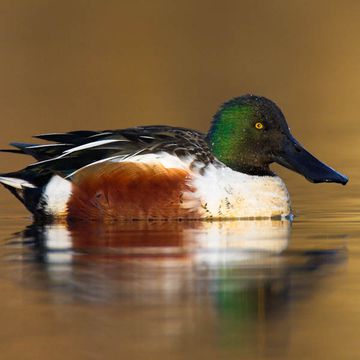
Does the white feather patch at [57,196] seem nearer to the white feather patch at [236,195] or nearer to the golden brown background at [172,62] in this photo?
the white feather patch at [236,195]

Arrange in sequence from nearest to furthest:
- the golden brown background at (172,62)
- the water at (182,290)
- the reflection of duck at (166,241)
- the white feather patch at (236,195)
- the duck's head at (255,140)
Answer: the water at (182,290), the reflection of duck at (166,241), the white feather patch at (236,195), the duck's head at (255,140), the golden brown background at (172,62)

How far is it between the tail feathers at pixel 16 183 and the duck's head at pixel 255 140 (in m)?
1.14

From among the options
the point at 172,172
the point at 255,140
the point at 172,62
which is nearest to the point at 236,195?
the point at 172,172

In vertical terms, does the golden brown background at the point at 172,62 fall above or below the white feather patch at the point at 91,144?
above

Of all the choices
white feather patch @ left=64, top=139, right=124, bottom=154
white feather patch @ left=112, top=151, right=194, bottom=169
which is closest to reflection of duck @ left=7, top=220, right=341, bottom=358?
white feather patch @ left=112, top=151, right=194, bottom=169

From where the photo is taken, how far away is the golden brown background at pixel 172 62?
1716 cm

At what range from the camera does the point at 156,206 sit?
9.07m

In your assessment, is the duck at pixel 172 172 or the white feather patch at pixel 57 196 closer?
the duck at pixel 172 172

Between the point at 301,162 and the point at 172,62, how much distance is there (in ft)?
40.9

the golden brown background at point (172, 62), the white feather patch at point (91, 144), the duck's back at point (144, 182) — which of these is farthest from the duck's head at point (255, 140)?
the golden brown background at point (172, 62)

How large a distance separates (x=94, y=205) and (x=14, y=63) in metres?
11.8

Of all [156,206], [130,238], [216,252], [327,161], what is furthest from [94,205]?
[327,161]

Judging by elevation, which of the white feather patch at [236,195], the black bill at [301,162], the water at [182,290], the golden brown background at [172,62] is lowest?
the water at [182,290]

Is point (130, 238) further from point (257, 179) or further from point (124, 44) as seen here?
point (124, 44)
